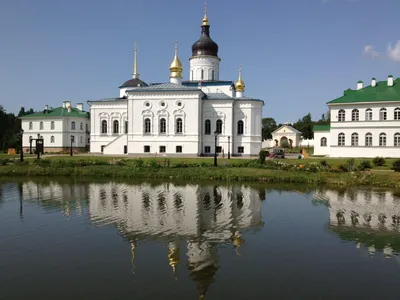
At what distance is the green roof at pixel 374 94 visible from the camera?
3856cm

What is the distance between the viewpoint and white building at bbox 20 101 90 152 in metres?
54.7

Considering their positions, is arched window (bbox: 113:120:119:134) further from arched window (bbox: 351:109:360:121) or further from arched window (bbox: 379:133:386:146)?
arched window (bbox: 379:133:386:146)

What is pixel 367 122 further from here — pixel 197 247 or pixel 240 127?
pixel 197 247

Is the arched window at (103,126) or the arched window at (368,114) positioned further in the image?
the arched window at (103,126)

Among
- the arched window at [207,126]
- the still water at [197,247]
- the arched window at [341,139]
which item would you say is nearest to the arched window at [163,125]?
the arched window at [207,126]

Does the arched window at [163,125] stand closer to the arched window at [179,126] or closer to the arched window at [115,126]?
the arched window at [179,126]

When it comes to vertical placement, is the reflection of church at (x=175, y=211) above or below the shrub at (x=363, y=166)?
below

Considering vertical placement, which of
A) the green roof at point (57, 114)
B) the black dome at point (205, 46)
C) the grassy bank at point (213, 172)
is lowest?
the grassy bank at point (213, 172)

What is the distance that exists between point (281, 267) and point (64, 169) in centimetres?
2161

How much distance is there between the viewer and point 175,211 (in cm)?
1434

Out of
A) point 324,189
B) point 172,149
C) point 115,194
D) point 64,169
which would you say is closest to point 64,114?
point 172,149

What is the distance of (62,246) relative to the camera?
992 cm

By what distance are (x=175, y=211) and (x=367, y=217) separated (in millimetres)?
7341

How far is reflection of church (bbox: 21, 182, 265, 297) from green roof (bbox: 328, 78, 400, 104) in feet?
81.6
